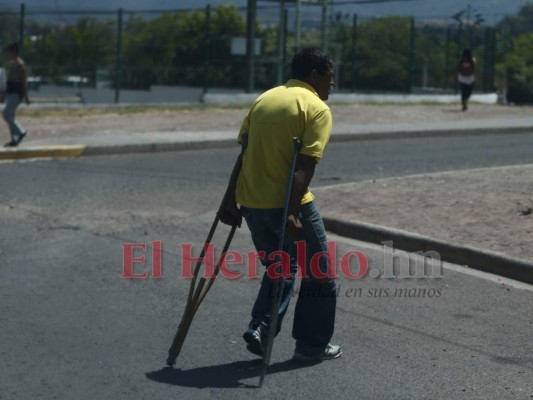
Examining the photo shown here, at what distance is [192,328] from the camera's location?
295 inches

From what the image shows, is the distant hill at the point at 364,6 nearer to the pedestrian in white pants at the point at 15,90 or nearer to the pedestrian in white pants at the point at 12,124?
the pedestrian in white pants at the point at 15,90

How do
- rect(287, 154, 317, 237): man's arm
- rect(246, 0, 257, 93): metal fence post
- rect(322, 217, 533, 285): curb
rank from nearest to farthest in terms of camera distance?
rect(287, 154, 317, 237): man's arm → rect(322, 217, 533, 285): curb → rect(246, 0, 257, 93): metal fence post

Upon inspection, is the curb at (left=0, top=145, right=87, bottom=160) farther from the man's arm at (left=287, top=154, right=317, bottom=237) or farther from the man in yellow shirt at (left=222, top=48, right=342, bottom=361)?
the man's arm at (left=287, top=154, right=317, bottom=237)

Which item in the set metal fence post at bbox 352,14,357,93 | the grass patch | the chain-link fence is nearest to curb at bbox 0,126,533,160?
the grass patch

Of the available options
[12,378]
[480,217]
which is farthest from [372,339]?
[480,217]

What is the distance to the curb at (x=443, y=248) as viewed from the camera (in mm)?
8945

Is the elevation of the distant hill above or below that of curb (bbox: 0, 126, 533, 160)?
above

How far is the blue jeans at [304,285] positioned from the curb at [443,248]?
2.74 meters

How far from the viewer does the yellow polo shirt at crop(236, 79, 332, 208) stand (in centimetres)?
617

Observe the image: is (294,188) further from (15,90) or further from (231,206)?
(15,90)

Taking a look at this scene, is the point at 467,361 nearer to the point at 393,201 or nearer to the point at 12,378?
the point at 12,378

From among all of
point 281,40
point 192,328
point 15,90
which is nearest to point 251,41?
point 281,40

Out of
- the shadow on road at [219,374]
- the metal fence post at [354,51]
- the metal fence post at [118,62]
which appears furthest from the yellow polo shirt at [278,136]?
the metal fence post at [354,51]

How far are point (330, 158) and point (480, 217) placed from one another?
21.3 feet
